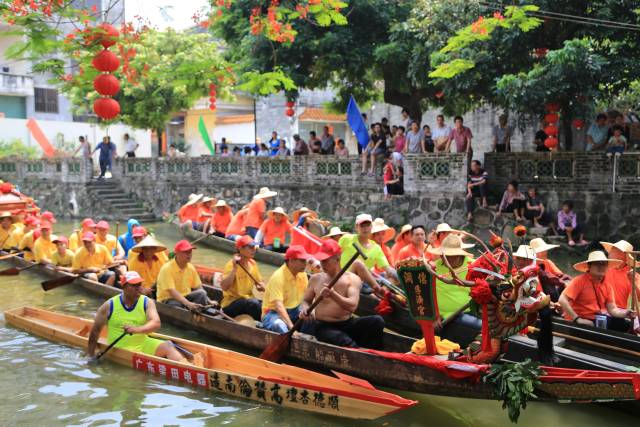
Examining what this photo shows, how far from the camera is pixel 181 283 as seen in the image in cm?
845

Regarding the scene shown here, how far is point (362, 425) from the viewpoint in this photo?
19.5 feet

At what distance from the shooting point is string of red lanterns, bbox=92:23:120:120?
654 cm

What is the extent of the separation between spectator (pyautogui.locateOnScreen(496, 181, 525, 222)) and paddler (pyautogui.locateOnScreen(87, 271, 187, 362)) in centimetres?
888

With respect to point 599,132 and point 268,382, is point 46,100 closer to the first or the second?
point 599,132

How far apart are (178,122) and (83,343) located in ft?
99.4

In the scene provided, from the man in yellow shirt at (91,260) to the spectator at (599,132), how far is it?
9863 mm

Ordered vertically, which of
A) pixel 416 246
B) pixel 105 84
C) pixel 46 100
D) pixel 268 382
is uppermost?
pixel 46 100

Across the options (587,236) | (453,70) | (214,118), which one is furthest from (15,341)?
(214,118)

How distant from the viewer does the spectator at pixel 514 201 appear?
545 inches

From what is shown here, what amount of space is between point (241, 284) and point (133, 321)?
1.57 meters

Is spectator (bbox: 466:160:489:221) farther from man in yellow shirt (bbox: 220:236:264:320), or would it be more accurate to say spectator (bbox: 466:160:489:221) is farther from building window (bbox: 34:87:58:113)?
building window (bbox: 34:87:58:113)

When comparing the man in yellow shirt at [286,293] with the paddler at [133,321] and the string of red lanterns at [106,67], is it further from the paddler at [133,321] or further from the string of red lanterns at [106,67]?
the string of red lanterns at [106,67]

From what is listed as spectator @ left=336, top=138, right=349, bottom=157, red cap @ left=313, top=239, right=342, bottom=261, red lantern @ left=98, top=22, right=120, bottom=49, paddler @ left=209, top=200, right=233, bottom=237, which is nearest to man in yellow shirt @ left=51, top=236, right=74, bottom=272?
paddler @ left=209, top=200, right=233, bottom=237

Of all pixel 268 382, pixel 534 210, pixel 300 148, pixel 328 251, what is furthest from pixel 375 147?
pixel 268 382
